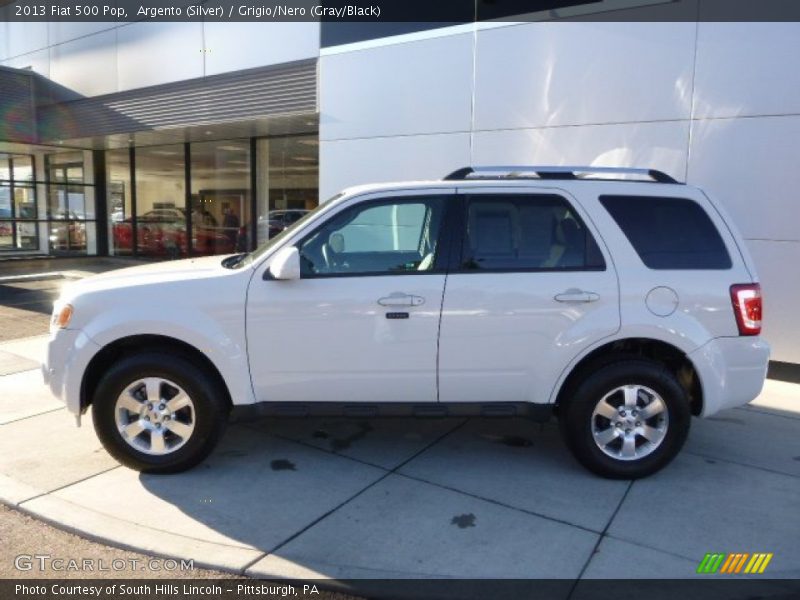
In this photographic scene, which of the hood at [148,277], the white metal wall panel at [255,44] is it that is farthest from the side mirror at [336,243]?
the white metal wall panel at [255,44]

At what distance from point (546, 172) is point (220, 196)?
11.8 metres

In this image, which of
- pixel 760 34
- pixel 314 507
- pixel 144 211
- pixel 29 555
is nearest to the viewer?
pixel 29 555

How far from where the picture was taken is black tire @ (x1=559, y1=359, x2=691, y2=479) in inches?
159

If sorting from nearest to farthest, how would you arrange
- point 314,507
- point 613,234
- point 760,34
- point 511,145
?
1. point 314,507
2. point 613,234
3. point 760,34
4. point 511,145

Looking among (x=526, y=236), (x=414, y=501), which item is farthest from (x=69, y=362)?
(x=526, y=236)

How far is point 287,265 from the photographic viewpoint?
12.6ft

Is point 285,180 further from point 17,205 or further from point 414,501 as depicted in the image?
point 414,501

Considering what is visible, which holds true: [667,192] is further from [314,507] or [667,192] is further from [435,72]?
[435,72]

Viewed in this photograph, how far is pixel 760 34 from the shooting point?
673 centimetres

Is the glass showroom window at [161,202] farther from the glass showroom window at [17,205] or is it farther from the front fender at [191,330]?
the front fender at [191,330]

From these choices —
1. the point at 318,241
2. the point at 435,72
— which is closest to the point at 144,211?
the point at 435,72

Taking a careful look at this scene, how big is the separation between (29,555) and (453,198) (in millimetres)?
3220

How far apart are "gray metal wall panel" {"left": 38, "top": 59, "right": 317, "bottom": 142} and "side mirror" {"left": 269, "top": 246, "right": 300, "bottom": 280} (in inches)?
269

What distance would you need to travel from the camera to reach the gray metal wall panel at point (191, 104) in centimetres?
1030
